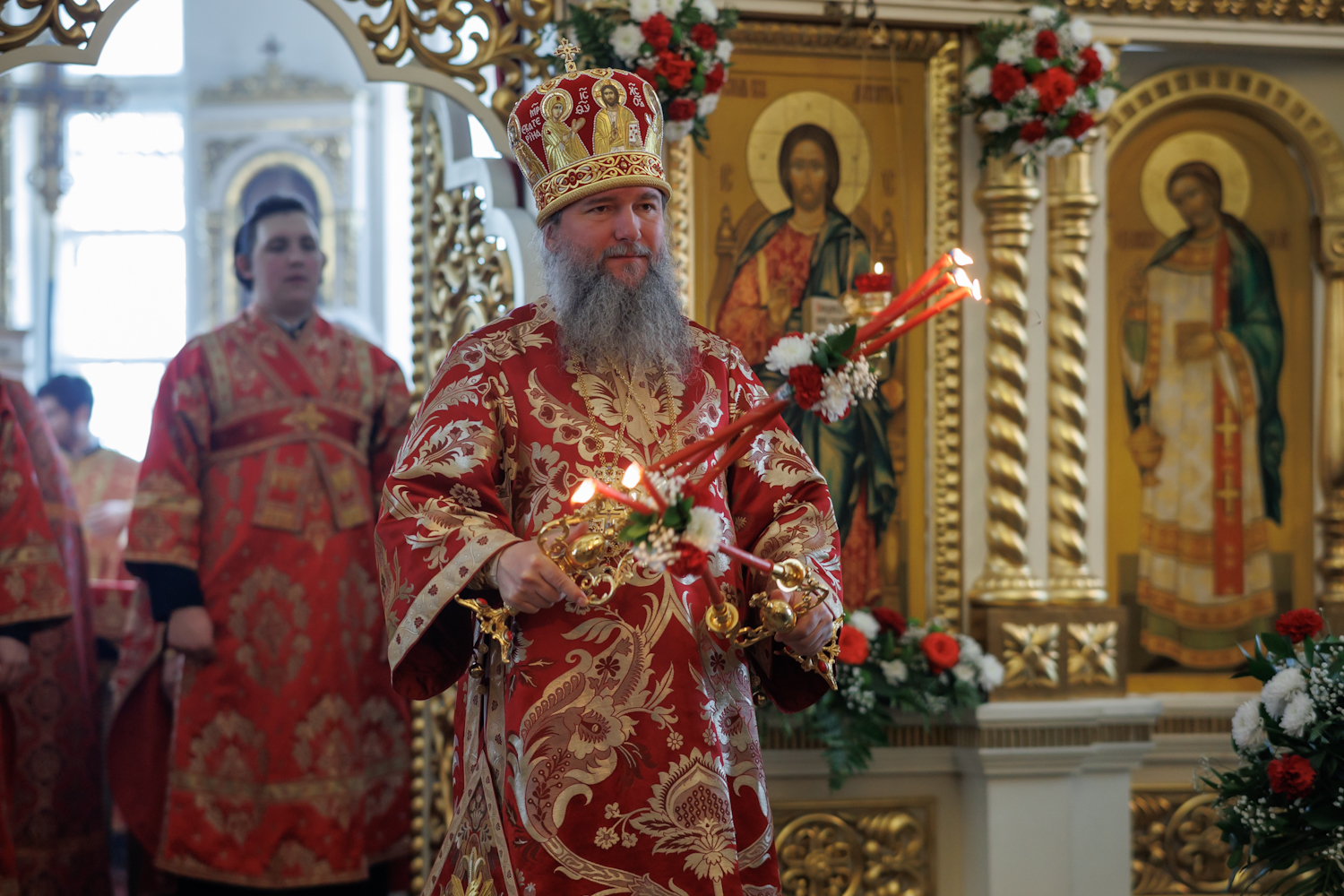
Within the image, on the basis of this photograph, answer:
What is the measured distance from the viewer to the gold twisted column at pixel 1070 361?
4336 mm

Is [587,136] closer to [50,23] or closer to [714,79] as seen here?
[714,79]

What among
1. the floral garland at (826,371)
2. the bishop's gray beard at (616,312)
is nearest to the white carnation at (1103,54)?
the bishop's gray beard at (616,312)

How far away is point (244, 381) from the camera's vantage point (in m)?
4.77

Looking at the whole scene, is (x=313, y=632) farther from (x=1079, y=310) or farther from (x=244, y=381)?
(x=1079, y=310)

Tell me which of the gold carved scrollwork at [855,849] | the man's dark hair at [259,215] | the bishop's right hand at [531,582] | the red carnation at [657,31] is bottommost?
the gold carved scrollwork at [855,849]

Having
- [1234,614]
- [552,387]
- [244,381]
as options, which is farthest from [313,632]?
[1234,614]

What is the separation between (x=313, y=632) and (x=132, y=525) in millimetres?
639

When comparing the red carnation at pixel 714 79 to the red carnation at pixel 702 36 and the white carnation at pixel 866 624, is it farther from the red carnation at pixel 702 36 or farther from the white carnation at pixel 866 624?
the white carnation at pixel 866 624

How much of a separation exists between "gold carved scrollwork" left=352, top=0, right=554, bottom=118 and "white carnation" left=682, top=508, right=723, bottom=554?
2.24 meters

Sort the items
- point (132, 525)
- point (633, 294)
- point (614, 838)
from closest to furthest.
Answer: point (614, 838) < point (633, 294) < point (132, 525)

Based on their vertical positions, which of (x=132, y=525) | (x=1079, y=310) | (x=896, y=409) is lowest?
(x=132, y=525)

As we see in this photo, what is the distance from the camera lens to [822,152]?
170 inches

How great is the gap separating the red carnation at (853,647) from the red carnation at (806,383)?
183 centimetres

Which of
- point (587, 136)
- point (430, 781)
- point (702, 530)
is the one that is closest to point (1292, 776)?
point (702, 530)
